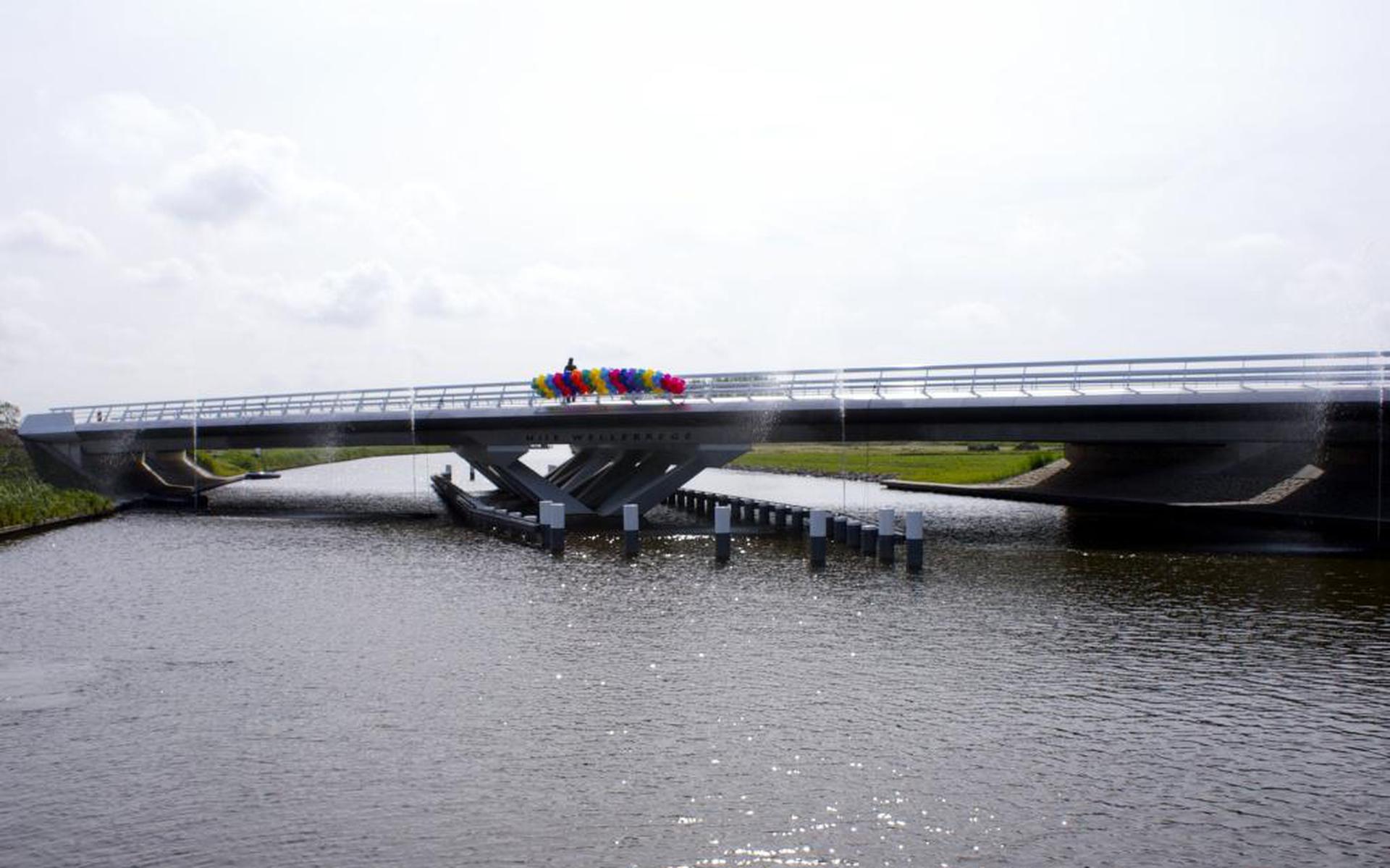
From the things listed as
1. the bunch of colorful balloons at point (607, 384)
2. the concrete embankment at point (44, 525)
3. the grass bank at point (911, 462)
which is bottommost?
the grass bank at point (911, 462)

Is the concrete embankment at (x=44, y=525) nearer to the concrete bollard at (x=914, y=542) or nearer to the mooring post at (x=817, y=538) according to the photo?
A: the mooring post at (x=817, y=538)

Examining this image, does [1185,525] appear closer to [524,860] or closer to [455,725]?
[455,725]

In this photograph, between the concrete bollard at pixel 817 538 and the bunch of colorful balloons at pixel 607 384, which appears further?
the bunch of colorful balloons at pixel 607 384

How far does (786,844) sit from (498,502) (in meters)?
59.1

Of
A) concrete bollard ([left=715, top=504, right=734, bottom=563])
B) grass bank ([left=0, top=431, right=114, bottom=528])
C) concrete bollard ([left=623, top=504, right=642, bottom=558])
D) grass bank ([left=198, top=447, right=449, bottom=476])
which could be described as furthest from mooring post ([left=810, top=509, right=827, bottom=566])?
grass bank ([left=198, top=447, right=449, bottom=476])

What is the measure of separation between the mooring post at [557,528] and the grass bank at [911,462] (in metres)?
24.2

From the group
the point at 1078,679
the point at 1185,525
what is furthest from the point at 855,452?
the point at 1078,679

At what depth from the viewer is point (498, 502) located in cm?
7012

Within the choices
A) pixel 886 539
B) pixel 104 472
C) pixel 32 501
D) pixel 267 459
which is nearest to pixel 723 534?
pixel 886 539

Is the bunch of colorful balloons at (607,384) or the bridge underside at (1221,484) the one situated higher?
the bunch of colorful balloons at (607,384)

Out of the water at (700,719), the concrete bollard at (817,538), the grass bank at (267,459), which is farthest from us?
the grass bank at (267,459)

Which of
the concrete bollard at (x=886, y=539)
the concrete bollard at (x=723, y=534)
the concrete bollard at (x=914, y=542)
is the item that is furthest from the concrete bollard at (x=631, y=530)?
the concrete bollard at (x=914, y=542)

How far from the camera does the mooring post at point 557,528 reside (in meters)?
39.8

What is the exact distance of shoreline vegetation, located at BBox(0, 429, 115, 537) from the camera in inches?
2002
